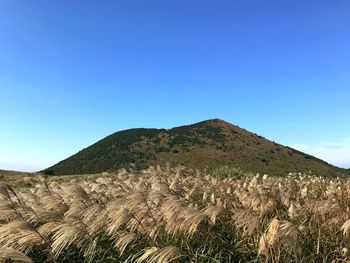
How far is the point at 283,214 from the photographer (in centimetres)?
847

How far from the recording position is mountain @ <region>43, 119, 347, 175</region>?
89.7 metres

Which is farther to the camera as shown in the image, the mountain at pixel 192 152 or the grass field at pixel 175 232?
the mountain at pixel 192 152

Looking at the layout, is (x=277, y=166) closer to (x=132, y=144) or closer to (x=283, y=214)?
(x=132, y=144)

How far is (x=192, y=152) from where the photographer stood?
97688 millimetres

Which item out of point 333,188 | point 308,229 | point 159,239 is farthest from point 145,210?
point 333,188

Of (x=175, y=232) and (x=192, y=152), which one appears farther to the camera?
(x=192, y=152)

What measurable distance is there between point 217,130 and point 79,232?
360ft

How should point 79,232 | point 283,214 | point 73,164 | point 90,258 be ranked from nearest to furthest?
1. point 79,232
2. point 90,258
3. point 283,214
4. point 73,164

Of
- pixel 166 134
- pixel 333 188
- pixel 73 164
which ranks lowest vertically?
pixel 333 188

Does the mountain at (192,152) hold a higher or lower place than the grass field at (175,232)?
higher

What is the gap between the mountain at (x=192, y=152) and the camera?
294ft

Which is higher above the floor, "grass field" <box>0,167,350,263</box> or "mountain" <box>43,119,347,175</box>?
"mountain" <box>43,119,347,175</box>

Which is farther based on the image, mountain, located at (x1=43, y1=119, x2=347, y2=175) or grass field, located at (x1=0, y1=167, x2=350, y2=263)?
mountain, located at (x1=43, y1=119, x2=347, y2=175)

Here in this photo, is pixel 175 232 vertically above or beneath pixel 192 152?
beneath
